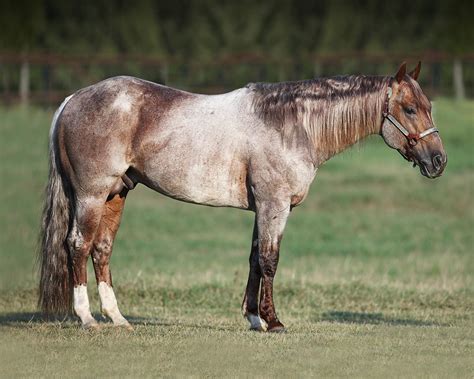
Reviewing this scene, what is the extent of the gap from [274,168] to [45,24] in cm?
3360

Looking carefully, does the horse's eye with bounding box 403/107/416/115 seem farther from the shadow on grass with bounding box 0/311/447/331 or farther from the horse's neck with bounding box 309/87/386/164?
the shadow on grass with bounding box 0/311/447/331

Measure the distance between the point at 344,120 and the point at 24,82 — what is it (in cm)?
2865

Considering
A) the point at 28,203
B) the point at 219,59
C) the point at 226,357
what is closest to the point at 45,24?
the point at 219,59

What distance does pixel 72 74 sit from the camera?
121 feet

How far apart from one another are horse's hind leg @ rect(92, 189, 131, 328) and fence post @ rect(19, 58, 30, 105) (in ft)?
90.6

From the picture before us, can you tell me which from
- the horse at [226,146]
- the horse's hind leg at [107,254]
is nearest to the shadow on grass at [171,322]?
the horse's hind leg at [107,254]

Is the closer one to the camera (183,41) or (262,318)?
(262,318)

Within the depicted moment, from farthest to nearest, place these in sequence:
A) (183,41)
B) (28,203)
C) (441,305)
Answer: (183,41), (28,203), (441,305)

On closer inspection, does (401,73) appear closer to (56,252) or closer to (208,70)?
(56,252)

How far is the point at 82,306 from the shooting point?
9805mm

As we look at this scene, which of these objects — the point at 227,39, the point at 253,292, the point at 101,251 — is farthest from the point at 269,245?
the point at 227,39

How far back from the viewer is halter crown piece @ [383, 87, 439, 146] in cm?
978

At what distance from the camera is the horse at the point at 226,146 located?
380 inches

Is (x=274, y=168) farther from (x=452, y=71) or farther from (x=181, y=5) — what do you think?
(x=181, y=5)
